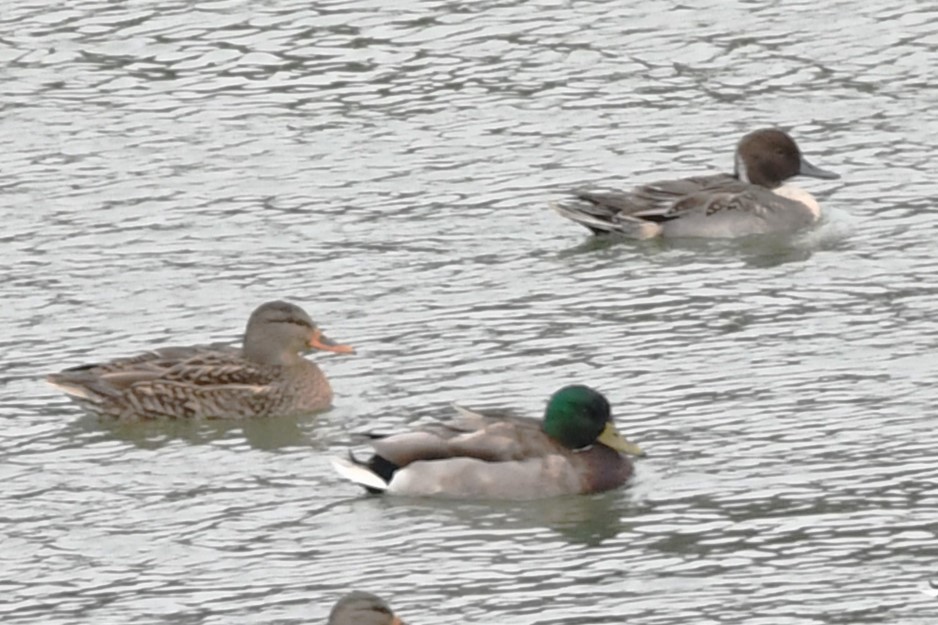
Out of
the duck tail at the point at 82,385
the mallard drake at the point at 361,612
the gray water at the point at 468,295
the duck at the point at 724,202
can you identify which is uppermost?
the mallard drake at the point at 361,612

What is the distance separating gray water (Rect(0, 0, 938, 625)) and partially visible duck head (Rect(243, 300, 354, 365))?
347 mm

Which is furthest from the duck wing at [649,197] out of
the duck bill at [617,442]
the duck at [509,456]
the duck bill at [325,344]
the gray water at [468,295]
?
the duck bill at [617,442]

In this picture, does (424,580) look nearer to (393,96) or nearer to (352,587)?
(352,587)

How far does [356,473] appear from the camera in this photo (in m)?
14.8

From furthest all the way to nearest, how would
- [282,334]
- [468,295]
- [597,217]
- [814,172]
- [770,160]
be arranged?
1. [770,160]
2. [814,172]
3. [597,217]
4. [468,295]
5. [282,334]

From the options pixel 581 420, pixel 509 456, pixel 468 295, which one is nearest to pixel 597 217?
pixel 468 295

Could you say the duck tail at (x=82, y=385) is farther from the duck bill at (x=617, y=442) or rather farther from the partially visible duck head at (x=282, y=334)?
the duck bill at (x=617, y=442)

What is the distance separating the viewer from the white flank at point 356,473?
14.8 meters

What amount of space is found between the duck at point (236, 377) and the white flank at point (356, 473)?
2018mm

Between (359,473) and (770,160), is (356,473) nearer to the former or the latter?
(359,473)

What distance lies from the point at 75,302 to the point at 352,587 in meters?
5.69

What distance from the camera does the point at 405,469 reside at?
15.0 meters

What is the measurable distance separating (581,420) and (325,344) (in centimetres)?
238

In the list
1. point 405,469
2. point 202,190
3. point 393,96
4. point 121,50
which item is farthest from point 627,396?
point 121,50
